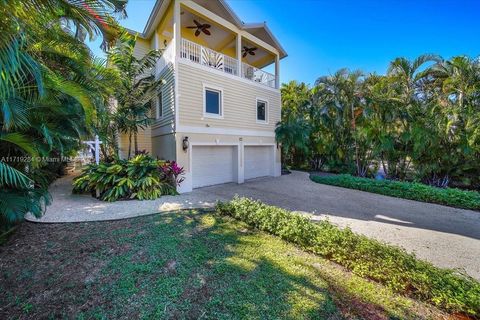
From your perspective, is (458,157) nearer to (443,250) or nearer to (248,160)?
(443,250)

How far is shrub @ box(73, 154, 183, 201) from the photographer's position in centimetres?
694

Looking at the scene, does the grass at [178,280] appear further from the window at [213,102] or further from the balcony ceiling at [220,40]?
the balcony ceiling at [220,40]

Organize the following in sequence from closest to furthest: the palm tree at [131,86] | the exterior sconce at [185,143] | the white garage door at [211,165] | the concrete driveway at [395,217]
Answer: the concrete driveway at [395,217]
the exterior sconce at [185,143]
the white garage door at [211,165]
the palm tree at [131,86]

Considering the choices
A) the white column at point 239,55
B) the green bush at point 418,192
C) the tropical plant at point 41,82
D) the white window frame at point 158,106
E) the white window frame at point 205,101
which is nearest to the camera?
the tropical plant at point 41,82

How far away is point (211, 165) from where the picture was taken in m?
9.75

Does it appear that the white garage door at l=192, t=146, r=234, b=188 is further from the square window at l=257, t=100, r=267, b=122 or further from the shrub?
the square window at l=257, t=100, r=267, b=122

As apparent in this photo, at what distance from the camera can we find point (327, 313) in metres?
2.36

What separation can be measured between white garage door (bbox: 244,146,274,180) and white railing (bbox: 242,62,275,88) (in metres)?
4.01

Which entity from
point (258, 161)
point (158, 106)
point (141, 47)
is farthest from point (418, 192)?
point (141, 47)

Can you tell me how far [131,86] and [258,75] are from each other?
6952 mm

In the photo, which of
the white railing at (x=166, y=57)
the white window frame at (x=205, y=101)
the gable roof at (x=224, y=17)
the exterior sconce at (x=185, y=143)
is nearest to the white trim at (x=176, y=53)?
the white railing at (x=166, y=57)

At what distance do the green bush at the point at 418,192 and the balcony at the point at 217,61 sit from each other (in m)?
7.26

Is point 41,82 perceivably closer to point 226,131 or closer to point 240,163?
point 226,131

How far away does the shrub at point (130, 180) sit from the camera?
22.8ft
